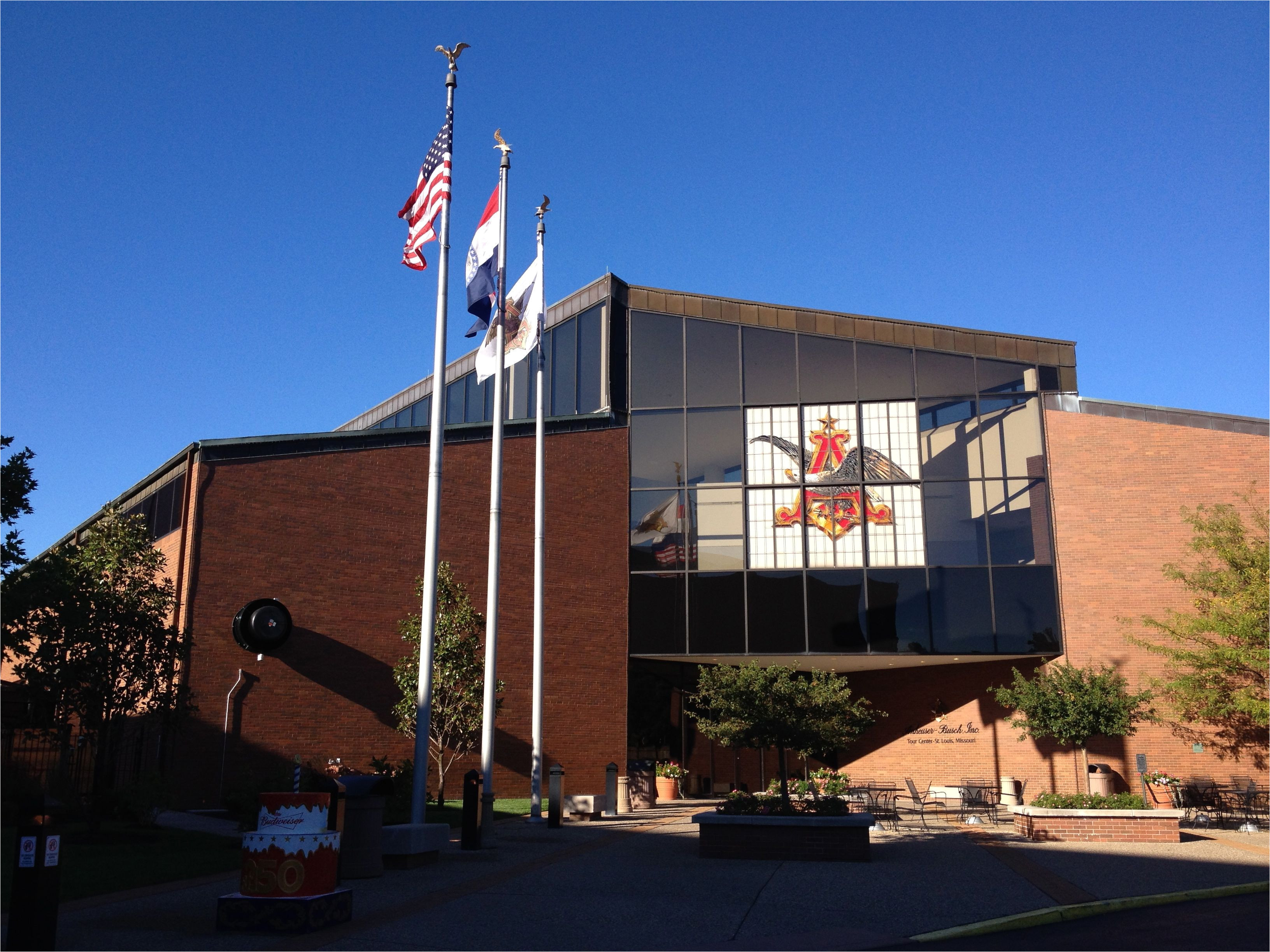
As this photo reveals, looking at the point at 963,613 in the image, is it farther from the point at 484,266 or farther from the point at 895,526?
the point at 484,266

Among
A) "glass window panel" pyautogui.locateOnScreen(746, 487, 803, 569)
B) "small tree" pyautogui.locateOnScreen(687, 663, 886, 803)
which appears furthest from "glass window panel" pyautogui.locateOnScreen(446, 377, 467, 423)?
"small tree" pyautogui.locateOnScreen(687, 663, 886, 803)

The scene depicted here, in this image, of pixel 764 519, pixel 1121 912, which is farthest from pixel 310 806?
pixel 764 519

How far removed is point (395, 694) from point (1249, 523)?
22489 mm

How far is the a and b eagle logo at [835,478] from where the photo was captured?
101 ft

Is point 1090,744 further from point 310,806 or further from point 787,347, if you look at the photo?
point 310,806

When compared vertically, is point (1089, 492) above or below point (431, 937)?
above

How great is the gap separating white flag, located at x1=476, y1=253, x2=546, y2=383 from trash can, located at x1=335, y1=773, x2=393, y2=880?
888cm

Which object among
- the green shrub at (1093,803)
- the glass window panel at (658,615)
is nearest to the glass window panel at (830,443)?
the glass window panel at (658,615)

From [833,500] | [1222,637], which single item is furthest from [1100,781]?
[833,500]

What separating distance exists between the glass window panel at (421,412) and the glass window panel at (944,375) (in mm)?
17963

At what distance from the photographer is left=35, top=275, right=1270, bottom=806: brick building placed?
26.8m

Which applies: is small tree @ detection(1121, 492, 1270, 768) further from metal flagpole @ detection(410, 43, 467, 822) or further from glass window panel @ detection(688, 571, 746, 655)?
metal flagpole @ detection(410, 43, 467, 822)

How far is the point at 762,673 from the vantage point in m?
18.5

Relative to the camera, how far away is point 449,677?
83.4 ft
